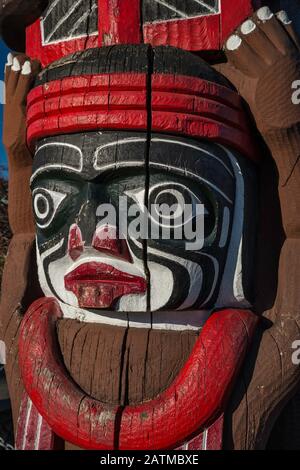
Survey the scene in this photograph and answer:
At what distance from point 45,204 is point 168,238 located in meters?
0.51

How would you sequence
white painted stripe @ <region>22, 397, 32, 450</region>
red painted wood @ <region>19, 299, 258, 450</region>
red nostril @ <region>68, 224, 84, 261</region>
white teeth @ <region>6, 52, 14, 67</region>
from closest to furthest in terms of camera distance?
1. red painted wood @ <region>19, 299, 258, 450</region>
2. red nostril @ <region>68, 224, 84, 261</region>
3. white painted stripe @ <region>22, 397, 32, 450</region>
4. white teeth @ <region>6, 52, 14, 67</region>

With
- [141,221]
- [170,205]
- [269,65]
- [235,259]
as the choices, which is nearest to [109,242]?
[141,221]

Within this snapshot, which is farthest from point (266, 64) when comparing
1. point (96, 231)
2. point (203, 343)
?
point (203, 343)

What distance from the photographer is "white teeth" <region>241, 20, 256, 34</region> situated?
1.88 meters

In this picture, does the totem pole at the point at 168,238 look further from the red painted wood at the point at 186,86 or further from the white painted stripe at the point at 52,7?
the white painted stripe at the point at 52,7

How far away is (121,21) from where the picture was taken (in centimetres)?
200

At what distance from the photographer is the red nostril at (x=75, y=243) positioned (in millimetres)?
1826

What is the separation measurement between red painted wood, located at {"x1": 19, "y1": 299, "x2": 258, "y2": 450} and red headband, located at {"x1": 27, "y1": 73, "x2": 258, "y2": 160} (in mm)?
696

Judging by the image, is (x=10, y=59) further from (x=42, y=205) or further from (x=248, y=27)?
(x=248, y=27)

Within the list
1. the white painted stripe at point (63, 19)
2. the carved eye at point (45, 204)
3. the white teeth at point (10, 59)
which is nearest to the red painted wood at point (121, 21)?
the white painted stripe at point (63, 19)

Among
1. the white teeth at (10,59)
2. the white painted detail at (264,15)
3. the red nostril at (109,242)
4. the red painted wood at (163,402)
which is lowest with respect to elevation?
the red painted wood at (163,402)

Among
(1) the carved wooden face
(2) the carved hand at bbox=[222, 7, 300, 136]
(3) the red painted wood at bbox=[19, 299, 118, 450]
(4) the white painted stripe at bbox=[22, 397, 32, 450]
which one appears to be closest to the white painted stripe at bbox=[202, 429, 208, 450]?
(3) the red painted wood at bbox=[19, 299, 118, 450]

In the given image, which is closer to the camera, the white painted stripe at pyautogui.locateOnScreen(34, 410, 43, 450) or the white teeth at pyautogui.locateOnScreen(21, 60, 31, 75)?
the white painted stripe at pyautogui.locateOnScreen(34, 410, 43, 450)

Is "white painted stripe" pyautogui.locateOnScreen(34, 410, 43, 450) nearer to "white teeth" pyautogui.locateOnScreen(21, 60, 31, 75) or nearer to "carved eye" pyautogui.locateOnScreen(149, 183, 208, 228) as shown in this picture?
"carved eye" pyautogui.locateOnScreen(149, 183, 208, 228)
